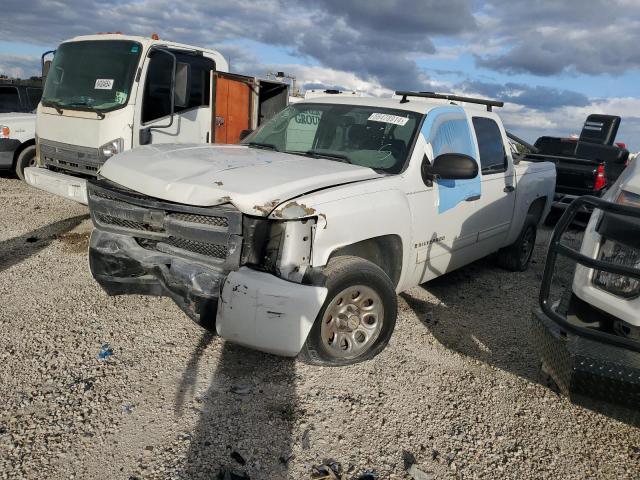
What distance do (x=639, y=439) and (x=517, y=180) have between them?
3034 millimetres

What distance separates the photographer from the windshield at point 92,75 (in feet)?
21.7

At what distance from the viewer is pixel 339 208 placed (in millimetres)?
3195

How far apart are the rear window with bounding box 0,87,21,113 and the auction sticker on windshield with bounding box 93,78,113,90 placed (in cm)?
451

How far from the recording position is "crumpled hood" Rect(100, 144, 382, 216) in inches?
119

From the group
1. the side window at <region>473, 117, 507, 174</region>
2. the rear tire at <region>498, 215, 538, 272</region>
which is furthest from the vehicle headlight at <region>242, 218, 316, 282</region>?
the rear tire at <region>498, 215, 538, 272</region>

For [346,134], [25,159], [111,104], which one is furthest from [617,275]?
[25,159]

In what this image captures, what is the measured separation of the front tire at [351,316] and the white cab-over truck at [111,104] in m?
3.98

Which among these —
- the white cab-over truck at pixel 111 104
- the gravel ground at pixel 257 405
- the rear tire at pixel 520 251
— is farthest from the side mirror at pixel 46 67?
the rear tire at pixel 520 251

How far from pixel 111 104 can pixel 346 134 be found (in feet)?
12.2

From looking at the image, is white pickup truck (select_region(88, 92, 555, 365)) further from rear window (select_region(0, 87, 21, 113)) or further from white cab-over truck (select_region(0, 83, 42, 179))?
rear window (select_region(0, 87, 21, 113))

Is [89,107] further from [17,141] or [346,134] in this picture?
[346,134]

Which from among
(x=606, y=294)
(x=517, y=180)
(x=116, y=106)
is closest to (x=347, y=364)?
(x=606, y=294)

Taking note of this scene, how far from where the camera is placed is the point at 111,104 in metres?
6.59

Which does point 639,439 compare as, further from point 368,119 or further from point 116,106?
point 116,106
